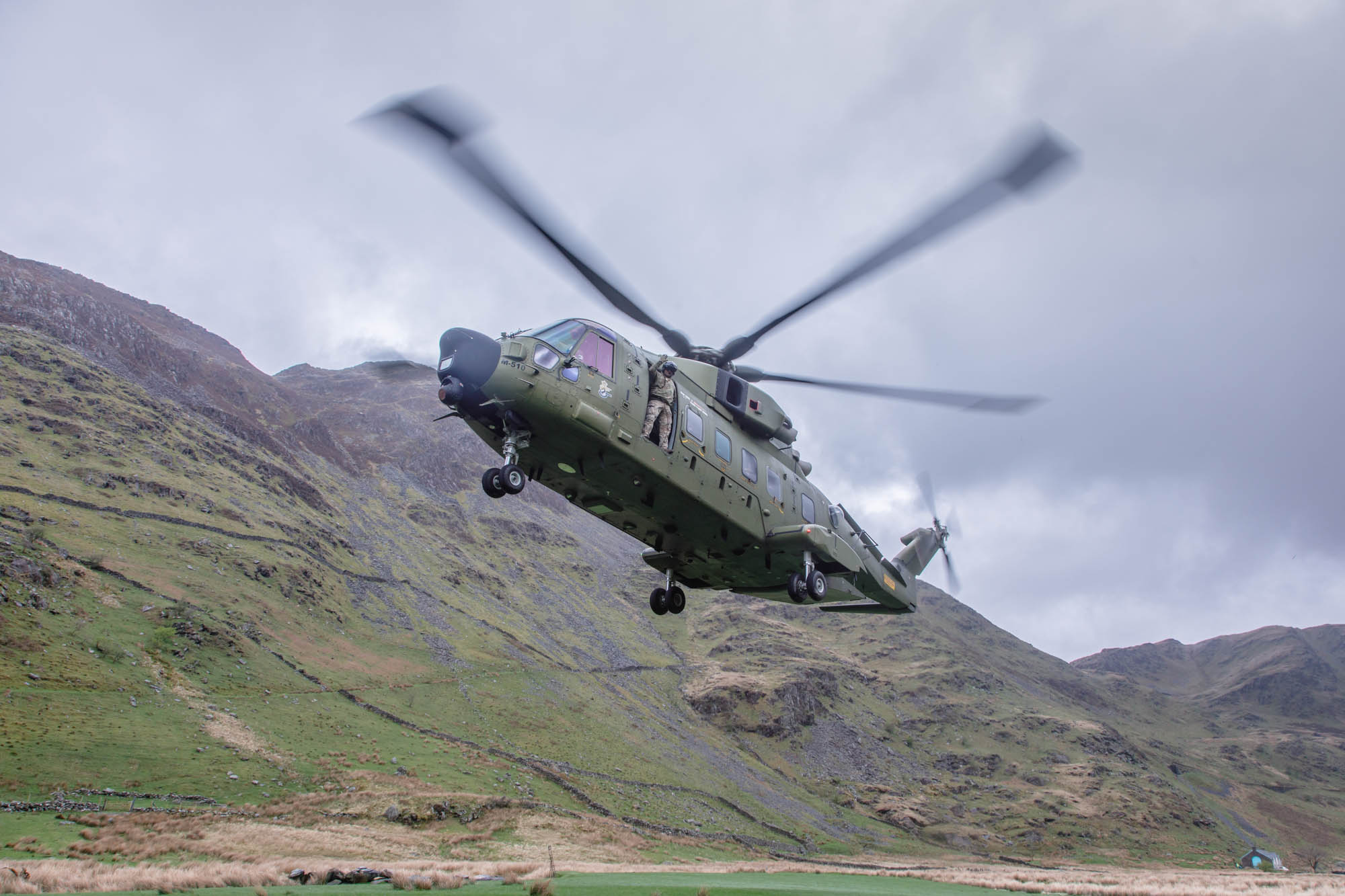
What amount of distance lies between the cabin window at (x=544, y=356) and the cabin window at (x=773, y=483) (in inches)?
285

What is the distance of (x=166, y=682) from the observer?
4947 centimetres

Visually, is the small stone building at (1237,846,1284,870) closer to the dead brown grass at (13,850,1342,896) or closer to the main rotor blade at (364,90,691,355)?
the dead brown grass at (13,850,1342,896)

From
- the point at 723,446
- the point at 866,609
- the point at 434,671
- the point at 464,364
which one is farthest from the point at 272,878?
the point at 434,671

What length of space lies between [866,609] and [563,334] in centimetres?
1581

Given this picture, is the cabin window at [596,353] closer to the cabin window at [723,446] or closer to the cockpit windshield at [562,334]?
the cockpit windshield at [562,334]

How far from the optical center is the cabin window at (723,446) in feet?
62.7

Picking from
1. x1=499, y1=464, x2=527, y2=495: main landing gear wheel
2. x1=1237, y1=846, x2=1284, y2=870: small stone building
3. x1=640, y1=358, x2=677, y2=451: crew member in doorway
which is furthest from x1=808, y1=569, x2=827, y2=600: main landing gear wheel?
x1=1237, y1=846, x2=1284, y2=870: small stone building

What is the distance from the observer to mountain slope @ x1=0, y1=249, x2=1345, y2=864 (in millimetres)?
46094

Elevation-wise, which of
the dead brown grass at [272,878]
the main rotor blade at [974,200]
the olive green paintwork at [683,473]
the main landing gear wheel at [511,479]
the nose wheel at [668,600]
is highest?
the main rotor blade at [974,200]

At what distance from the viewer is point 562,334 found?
54.7 feet

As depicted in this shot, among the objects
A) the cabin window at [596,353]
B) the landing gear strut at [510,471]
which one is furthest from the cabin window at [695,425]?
the landing gear strut at [510,471]

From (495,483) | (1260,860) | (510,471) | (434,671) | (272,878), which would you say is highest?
(510,471)

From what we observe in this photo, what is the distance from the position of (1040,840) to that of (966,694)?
138 ft

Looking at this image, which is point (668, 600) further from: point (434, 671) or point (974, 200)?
point (434, 671)
